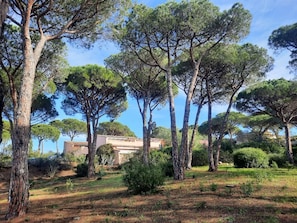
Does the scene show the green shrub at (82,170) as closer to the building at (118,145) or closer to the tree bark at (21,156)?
the building at (118,145)

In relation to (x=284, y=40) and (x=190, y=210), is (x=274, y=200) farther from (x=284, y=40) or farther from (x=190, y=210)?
(x=284, y=40)

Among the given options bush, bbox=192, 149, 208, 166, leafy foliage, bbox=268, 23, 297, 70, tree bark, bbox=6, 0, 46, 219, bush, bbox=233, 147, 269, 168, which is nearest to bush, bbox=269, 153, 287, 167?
bush, bbox=233, 147, 269, 168

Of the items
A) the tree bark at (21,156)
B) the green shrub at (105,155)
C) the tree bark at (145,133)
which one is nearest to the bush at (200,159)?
the tree bark at (145,133)

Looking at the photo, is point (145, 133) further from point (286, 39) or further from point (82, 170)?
point (286, 39)

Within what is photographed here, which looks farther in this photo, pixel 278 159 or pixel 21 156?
pixel 278 159

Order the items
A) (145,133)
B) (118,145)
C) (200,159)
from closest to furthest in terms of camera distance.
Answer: (145,133) → (200,159) → (118,145)

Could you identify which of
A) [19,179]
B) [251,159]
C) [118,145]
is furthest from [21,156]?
[118,145]

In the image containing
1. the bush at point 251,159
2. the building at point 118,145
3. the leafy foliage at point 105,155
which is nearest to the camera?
the bush at point 251,159

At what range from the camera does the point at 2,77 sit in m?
11.2

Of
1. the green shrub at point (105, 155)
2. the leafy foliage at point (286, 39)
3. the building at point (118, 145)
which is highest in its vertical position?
the leafy foliage at point (286, 39)

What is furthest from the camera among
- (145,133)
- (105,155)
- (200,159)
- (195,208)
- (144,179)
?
(105,155)

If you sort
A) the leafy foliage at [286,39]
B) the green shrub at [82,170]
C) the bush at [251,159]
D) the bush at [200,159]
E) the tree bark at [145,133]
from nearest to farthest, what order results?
1. the leafy foliage at [286,39]
2. the bush at [251,159]
3. the tree bark at [145,133]
4. the green shrub at [82,170]
5. the bush at [200,159]

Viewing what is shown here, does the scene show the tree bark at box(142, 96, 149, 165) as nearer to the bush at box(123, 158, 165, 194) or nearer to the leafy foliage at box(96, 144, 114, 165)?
the bush at box(123, 158, 165, 194)

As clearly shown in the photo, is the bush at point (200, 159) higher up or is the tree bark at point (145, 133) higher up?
the tree bark at point (145, 133)
